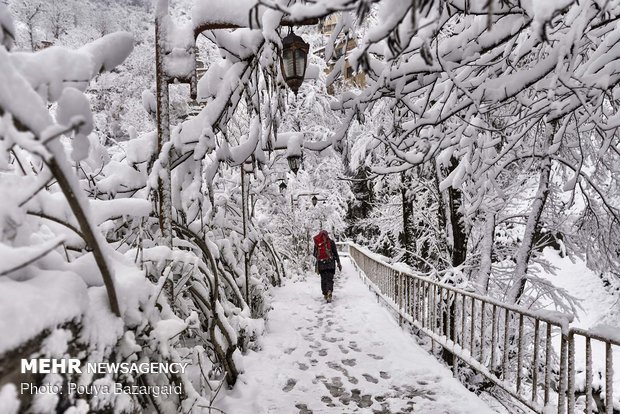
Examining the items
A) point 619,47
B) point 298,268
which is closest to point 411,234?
point 298,268

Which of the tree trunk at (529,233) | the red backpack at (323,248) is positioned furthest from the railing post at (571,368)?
the red backpack at (323,248)

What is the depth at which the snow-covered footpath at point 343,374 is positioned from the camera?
4.04m

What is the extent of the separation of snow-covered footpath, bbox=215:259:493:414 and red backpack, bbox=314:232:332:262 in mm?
2324

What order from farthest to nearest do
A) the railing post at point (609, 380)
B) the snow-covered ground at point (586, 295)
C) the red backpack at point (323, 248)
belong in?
the snow-covered ground at point (586, 295)
the red backpack at point (323, 248)
the railing post at point (609, 380)

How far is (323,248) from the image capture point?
410 inches

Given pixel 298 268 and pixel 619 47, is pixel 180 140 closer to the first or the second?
pixel 619 47

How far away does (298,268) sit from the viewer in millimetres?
15539

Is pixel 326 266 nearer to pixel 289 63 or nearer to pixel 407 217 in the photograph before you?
pixel 407 217

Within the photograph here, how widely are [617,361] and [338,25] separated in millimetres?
22433

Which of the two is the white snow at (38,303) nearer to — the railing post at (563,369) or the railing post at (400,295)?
the railing post at (563,369)

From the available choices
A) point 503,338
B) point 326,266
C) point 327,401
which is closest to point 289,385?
point 327,401

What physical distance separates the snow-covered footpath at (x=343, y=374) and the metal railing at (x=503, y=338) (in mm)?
360

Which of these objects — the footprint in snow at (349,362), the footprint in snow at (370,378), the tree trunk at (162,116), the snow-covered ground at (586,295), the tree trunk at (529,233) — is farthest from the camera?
the snow-covered ground at (586,295)

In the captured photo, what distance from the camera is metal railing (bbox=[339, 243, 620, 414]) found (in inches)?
111
